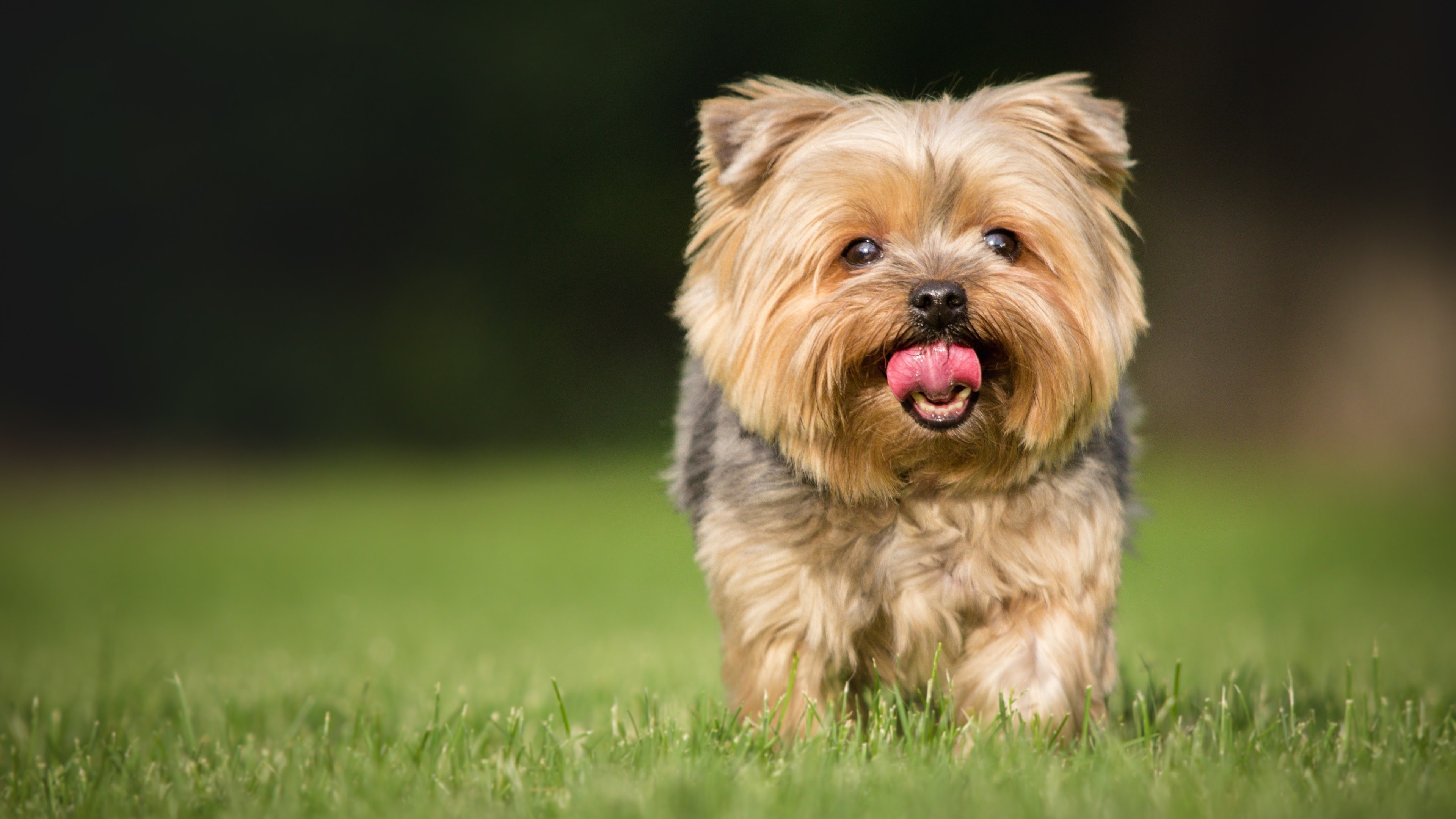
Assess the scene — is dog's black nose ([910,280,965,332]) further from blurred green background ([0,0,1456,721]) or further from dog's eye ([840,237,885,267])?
blurred green background ([0,0,1456,721])

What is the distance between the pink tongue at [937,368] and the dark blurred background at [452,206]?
47.3ft

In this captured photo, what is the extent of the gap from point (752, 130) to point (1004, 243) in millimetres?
791

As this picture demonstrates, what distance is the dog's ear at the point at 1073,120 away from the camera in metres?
3.55

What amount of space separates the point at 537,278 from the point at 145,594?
11.9m

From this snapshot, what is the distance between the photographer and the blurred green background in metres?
11.4

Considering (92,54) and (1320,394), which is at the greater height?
(92,54)

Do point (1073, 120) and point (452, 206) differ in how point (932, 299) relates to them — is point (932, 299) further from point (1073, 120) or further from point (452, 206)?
point (452, 206)

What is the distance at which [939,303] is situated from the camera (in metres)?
3.19

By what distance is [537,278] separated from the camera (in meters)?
20.5

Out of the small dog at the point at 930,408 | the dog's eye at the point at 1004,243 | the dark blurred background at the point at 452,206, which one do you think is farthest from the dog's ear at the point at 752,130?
the dark blurred background at the point at 452,206

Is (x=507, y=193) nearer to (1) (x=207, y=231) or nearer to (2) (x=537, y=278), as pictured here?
(2) (x=537, y=278)

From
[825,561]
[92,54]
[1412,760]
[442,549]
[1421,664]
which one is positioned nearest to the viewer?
[1412,760]

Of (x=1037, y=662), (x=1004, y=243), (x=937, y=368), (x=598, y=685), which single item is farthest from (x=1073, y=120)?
(x=598, y=685)

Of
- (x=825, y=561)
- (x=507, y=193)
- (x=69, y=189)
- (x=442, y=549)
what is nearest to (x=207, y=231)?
(x=69, y=189)
